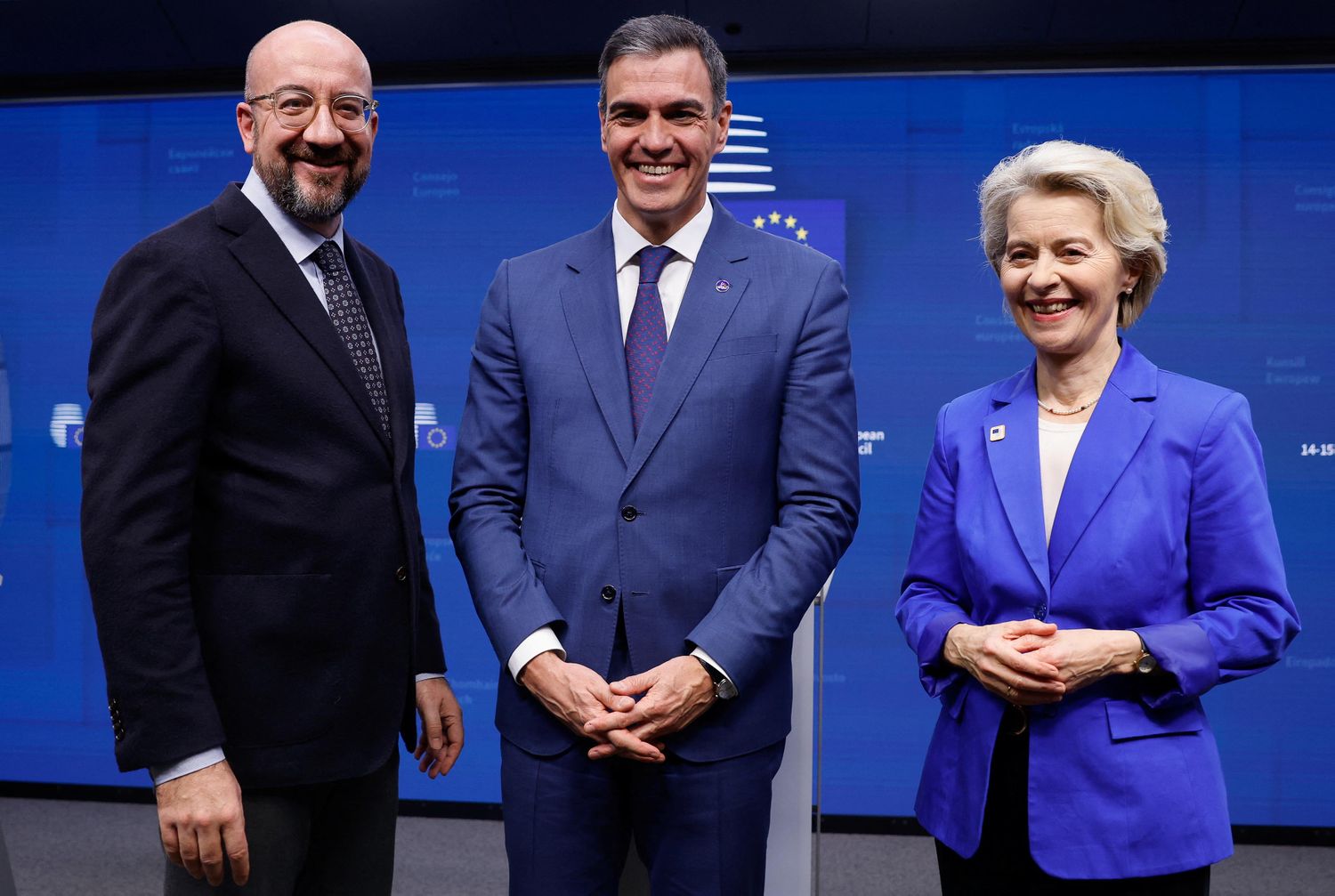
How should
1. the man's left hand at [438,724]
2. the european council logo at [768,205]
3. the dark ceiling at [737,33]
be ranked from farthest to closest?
the european council logo at [768,205] < the dark ceiling at [737,33] < the man's left hand at [438,724]

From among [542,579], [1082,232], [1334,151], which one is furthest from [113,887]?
[1334,151]

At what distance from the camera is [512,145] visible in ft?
13.1

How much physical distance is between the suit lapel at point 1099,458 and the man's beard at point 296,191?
1.17 meters

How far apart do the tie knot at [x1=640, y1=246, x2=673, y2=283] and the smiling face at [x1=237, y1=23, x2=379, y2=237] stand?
483 millimetres

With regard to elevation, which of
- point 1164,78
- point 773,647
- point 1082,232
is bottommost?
point 773,647

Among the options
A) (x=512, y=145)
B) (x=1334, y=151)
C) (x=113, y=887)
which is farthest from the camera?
(x=512, y=145)

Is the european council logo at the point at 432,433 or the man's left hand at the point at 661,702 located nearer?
the man's left hand at the point at 661,702

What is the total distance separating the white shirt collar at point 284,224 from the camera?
1668 millimetres

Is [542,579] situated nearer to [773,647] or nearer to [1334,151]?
[773,647]

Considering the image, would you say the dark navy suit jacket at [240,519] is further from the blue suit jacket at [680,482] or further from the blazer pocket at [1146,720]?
the blazer pocket at [1146,720]

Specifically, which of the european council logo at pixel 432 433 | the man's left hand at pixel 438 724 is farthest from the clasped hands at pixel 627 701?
the european council logo at pixel 432 433

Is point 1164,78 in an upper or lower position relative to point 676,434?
upper

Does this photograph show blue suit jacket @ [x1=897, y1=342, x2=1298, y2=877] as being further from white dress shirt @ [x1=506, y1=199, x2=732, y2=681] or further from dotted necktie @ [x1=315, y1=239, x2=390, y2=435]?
dotted necktie @ [x1=315, y1=239, x2=390, y2=435]

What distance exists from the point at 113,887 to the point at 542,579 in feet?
8.63
